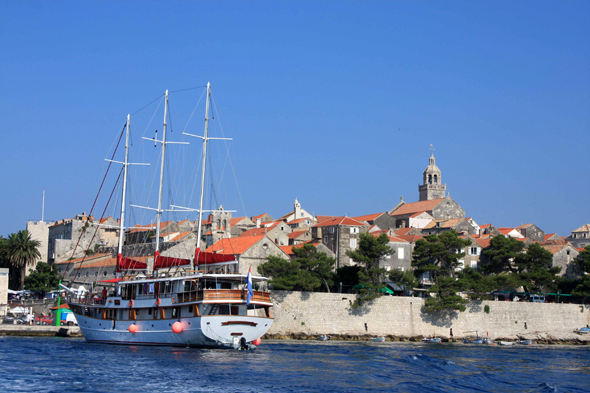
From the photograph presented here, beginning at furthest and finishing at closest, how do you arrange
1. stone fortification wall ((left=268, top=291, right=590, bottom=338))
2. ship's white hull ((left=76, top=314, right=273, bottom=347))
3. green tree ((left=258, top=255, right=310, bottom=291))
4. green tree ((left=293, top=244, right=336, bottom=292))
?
1. green tree ((left=293, top=244, right=336, bottom=292))
2. green tree ((left=258, top=255, right=310, bottom=291))
3. stone fortification wall ((left=268, top=291, right=590, bottom=338))
4. ship's white hull ((left=76, top=314, right=273, bottom=347))

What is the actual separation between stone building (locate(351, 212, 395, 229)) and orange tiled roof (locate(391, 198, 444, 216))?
4.36m

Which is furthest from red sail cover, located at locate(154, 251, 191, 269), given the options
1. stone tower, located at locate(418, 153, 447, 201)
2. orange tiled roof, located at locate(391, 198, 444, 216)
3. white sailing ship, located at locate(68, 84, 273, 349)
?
stone tower, located at locate(418, 153, 447, 201)

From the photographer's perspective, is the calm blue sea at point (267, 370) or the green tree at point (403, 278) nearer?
the calm blue sea at point (267, 370)

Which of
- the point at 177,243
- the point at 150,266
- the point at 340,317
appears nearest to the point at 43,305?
the point at 150,266

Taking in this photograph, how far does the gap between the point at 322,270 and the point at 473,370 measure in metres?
26.4

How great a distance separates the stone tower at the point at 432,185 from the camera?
138375 mm

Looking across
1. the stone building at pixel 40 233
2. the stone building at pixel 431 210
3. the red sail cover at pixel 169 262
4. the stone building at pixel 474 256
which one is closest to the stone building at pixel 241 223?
the stone building at pixel 431 210

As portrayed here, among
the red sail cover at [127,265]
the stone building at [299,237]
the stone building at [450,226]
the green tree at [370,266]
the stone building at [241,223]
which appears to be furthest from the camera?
the stone building at [241,223]

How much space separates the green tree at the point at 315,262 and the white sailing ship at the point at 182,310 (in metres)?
16.1

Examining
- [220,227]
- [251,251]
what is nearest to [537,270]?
[251,251]

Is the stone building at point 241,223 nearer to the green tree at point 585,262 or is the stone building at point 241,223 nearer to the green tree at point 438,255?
the green tree at point 438,255

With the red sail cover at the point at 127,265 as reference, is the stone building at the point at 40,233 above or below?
above

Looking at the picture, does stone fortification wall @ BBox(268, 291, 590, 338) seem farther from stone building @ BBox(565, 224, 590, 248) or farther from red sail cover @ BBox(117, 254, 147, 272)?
stone building @ BBox(565, 224, 590, 248)

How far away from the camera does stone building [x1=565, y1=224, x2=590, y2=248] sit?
108 meters
